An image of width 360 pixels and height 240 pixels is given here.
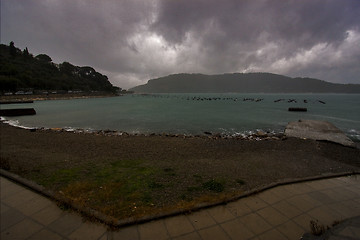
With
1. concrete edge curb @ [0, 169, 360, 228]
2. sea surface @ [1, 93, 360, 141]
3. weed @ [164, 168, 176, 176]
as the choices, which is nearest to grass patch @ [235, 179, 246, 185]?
concrete edge curb @ [0, 169, 360, 228]

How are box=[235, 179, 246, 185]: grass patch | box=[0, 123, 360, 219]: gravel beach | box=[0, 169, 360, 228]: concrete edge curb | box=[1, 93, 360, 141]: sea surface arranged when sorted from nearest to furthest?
box=[0, 169, 360, 228]: concrete edge curb → box=[0, 123, 360, 219]: gravel beach → box=[235, 179, 246, 185]: grass patch → box=[1, 93, 360, 141]: sea surface

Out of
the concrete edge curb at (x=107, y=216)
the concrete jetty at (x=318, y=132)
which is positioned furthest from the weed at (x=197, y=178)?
the concrete jetty at (x=318, y=132)

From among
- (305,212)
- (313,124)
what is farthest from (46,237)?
(313,124)

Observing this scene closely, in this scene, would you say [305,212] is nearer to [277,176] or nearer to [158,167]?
[277,176]

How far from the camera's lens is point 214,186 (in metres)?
6.83

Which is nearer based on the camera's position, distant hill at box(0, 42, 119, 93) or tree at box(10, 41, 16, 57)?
distant hill at box(0, 42, 119, 93)

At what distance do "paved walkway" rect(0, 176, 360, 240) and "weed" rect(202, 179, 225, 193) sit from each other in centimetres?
122

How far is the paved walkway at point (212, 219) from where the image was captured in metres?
4.05

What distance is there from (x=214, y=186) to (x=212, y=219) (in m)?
2.28

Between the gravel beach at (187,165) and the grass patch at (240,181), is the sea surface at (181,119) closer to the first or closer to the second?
the gravel beach at (187,165)

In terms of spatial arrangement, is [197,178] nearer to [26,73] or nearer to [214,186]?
[214,186]

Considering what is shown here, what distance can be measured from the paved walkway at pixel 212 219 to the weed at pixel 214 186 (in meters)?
1.22

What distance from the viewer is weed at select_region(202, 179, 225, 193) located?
6603 millimetres

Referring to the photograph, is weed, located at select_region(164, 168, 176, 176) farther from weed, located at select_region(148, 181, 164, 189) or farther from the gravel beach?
weed, located at select_region(148, 181, 164, 189)
